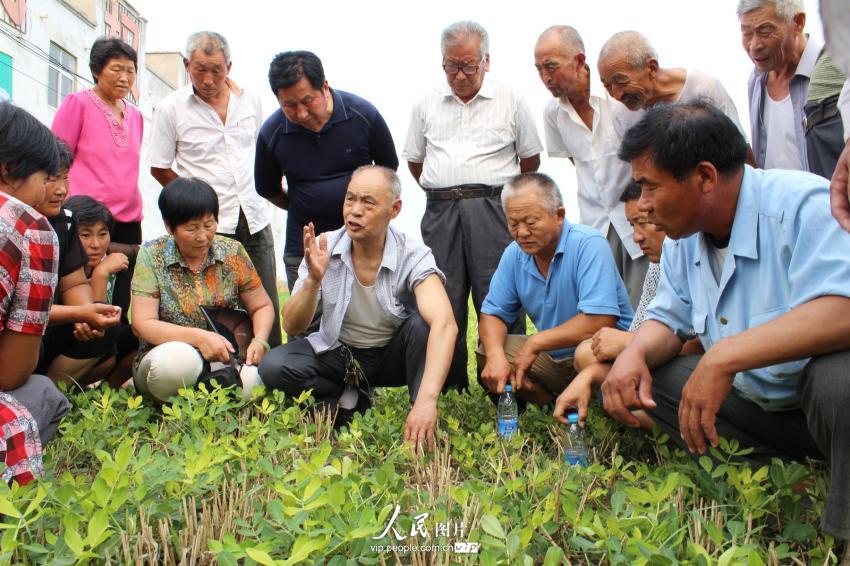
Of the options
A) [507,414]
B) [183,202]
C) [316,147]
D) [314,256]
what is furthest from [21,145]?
[507,414]

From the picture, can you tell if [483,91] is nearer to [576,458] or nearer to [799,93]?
[799,93]

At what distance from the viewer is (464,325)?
5398mm

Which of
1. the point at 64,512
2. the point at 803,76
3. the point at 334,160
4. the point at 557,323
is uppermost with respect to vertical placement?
the point at 803,76

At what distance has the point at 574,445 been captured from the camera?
12.2ft

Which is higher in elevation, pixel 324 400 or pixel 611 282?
pixel 611 282

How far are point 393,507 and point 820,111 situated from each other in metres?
3.19

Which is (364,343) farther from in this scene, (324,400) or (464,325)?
Answer: (464,325)

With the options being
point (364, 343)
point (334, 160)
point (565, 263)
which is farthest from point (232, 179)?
point (565, 263)

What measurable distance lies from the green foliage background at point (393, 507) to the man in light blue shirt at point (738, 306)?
0.72ft

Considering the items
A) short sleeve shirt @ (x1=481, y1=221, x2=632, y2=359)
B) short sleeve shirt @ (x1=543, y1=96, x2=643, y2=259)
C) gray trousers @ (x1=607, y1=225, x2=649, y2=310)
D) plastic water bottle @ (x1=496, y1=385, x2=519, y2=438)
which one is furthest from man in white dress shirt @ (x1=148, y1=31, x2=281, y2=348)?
gray trousers @ (x1=607, y1=225, x2=649, y2=310)

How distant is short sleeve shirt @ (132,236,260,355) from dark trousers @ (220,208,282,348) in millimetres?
949

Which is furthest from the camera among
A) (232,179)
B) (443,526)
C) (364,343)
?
(232,179)

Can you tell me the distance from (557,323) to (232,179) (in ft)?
9.01

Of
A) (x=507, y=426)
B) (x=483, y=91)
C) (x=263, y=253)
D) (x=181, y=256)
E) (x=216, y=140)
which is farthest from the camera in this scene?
(x=263, y=253)
